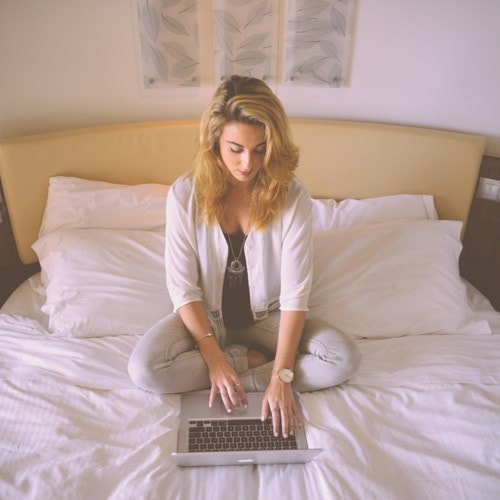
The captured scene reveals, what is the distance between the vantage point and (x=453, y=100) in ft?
6.61

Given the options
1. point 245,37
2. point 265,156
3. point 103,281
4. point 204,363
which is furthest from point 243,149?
point 245,37

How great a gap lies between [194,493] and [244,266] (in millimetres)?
655

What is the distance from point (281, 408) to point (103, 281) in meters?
0.79

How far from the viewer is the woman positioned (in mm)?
1306

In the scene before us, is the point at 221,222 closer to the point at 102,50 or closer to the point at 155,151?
the point at 155,151

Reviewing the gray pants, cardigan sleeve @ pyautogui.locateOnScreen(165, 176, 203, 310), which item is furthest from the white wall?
the gray pants

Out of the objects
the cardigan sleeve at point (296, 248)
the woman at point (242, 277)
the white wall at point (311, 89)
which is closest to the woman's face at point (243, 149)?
the woman at point (242, 277)

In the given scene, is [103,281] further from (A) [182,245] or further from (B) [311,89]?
(B) [311,89]

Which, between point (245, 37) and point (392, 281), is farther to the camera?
point (245, 37)

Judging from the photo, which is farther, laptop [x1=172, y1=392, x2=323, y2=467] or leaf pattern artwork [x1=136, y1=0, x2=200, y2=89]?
leaf pattern artwork [x1=136, y1=0, x2=200, y2=89]

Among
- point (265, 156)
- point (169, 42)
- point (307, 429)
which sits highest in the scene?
point (169, 42)

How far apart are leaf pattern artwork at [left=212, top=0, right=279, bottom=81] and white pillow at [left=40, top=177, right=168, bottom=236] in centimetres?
63

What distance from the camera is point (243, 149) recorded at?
1.30m

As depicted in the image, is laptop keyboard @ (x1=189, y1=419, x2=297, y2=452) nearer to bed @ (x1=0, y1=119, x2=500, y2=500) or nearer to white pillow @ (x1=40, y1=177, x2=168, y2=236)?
bed @ (x1=0, y1=119, x2=500, y2=500)
